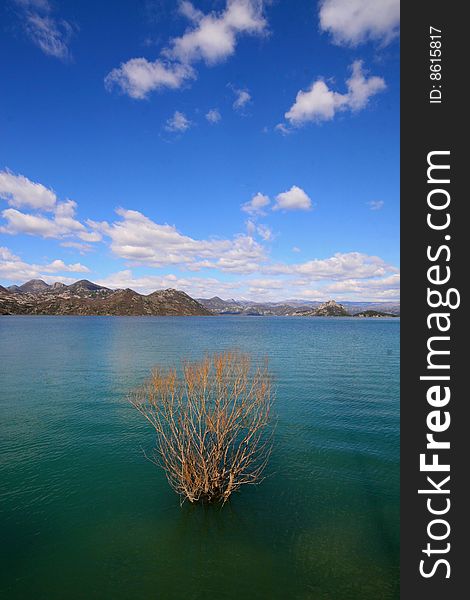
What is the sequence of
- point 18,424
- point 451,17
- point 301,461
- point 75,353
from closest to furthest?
point 451,17
point 301,461
point 18,424
point 75,353

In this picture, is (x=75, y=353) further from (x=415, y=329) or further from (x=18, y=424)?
(x=415, y=329)

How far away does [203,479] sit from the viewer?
16.3 meters

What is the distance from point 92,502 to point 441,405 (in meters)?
17.1

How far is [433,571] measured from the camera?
24.0 feet

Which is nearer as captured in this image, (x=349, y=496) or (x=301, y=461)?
(x=349, y=496)

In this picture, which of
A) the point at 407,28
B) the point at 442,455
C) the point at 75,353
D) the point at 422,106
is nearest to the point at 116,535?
the point at 442,455

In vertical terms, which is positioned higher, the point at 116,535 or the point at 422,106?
the point at 422,106

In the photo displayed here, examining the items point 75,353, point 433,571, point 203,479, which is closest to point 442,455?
point 433,571

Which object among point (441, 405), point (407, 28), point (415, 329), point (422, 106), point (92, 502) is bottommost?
point (92, 502)

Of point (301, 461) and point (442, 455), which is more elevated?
point (442, 455)

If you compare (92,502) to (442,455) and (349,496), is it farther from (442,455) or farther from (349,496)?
(442,455)

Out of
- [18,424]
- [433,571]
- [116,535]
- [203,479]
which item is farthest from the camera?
[18,424]

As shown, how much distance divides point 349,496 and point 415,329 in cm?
1381

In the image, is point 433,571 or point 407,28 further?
point 407,28
